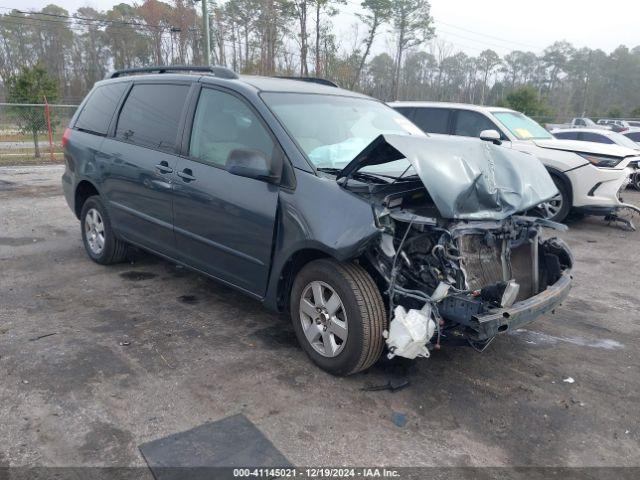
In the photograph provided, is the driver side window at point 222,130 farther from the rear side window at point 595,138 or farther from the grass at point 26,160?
the grass at point 26,160

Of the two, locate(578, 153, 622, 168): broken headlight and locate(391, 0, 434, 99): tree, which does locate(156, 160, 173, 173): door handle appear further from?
locate(391, 0, 434, 99): tree

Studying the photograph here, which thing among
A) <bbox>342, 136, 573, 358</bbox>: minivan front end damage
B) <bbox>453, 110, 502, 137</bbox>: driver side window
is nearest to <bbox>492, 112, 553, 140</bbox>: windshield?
<bbox>453, 110, 502, 137</bbox>: driver side window

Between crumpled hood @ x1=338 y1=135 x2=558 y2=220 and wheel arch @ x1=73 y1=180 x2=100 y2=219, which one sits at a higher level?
crumpled hood @ x1=338 y1=135 x2=558 y2=220

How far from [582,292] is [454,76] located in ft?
169

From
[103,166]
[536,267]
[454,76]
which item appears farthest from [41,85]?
[454,76]

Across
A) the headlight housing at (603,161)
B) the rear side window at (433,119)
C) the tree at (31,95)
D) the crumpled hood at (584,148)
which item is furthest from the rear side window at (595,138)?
the tree at (31,95)

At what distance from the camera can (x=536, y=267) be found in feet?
12.3

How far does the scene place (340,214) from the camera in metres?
3.12

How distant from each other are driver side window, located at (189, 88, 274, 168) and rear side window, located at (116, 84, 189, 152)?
10.7 inches

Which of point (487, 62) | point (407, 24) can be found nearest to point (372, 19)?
point (407, 24)

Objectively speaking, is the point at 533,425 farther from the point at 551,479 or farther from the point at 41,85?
the point at 41,85

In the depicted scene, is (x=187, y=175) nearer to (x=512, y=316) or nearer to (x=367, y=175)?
(x=367, y=175)

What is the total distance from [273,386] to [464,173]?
182 cm

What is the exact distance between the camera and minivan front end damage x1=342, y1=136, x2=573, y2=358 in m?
2.99
